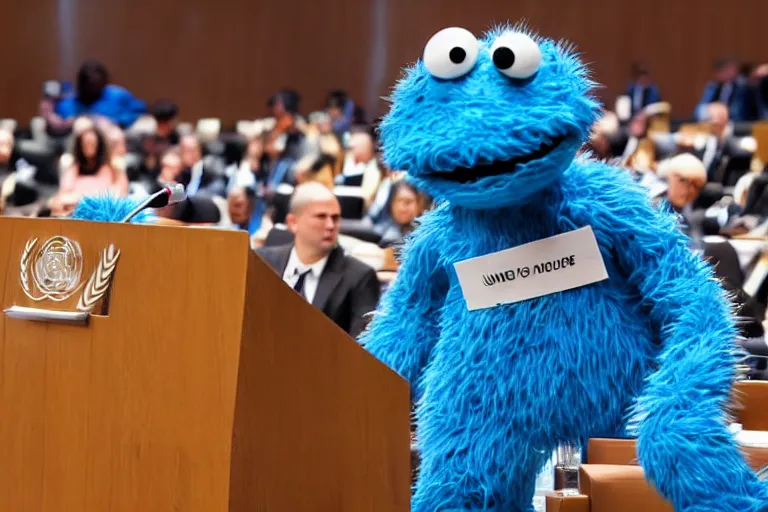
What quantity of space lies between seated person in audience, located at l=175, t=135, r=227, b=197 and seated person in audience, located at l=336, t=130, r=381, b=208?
0.96 meters

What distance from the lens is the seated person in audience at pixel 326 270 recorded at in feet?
13.5

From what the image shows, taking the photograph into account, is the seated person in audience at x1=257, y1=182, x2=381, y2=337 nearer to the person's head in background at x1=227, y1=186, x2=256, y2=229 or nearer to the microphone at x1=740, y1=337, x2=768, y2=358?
the microphone at x1=740, y1=337, x2=768, y2=358

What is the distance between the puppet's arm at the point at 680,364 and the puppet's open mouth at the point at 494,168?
17cm

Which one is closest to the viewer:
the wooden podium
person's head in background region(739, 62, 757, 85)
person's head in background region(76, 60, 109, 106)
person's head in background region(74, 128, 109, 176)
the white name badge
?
the wooden podium

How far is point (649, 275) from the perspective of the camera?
2.07 meters

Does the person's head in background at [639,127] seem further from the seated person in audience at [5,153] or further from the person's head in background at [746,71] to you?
the seated person in audience at [5,153]

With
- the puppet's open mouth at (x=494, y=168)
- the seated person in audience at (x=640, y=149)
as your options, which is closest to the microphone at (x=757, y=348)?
the puppet's open mouth at (x=494, y=168)

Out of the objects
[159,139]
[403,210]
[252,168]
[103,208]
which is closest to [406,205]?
[403,210]

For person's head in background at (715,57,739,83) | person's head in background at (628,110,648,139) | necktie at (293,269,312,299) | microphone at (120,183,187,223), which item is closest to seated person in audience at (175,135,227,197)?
person's head in background at (628,110,648,139)

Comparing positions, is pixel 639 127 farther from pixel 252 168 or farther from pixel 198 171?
pixel 198 171

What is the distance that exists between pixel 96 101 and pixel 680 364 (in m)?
8.46

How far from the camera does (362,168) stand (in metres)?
8.02

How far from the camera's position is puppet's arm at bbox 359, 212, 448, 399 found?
7.48 feet

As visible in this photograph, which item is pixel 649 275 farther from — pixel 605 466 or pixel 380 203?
pixel 380 203
